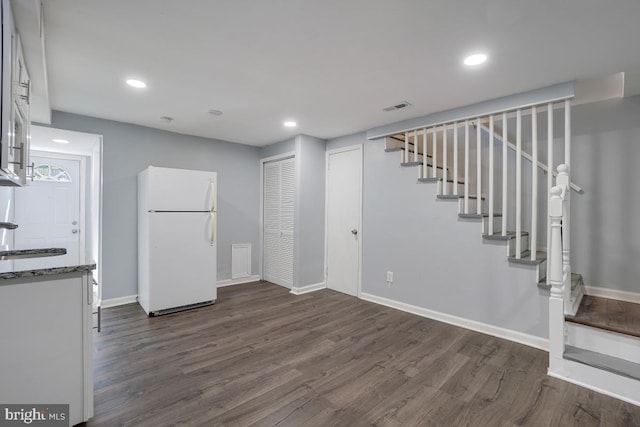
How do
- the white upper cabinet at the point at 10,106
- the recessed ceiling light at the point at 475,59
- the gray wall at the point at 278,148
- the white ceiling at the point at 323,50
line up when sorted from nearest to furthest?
the white upper cabinet at the point at 10,106 < the white ceiling at the point at 323,50 < the recessed ceiling light at the point at 475,59 < the gray wall at the point at 278,148

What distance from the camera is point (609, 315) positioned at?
2.46 metres

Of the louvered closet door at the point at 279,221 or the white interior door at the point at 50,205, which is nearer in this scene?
the white interior door at the point at 50,205

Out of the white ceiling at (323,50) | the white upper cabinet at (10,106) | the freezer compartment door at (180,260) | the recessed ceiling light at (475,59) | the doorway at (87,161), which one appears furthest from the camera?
the doorway at (87,161)

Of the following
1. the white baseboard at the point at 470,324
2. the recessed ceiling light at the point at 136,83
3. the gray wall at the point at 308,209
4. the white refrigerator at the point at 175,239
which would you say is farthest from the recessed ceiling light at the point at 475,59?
the white refrigerator at the point at 175,239

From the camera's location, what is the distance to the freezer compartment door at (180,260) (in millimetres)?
3336

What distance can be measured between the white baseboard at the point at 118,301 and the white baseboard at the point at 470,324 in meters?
3.11

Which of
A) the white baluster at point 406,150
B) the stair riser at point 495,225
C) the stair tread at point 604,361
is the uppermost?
the white baluster at point 406,150

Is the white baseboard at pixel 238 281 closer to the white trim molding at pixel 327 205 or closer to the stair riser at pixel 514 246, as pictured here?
the white trim molding at pixel 327 205

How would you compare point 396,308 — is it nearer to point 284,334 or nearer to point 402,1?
point 284,334

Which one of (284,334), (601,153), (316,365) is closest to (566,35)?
(601,153)

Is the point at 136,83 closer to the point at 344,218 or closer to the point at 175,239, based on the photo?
the point at 175,239

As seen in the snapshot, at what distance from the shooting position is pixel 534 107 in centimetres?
266

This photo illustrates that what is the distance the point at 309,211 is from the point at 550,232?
2.86 m

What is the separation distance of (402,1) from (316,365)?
2508 millimetres
